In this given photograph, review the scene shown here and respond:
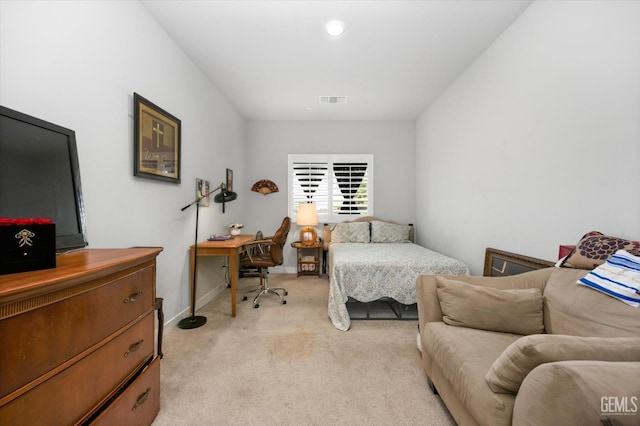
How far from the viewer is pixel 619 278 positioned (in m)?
1.17

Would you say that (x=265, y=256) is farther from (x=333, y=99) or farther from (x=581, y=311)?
(x=581, y=311)

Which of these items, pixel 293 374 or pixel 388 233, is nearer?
pixel 293 374

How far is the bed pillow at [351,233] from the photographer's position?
4.50 m

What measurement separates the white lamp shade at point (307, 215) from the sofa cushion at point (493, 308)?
311 centimetres

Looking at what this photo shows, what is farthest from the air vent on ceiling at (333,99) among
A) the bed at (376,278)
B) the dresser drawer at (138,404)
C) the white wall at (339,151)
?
the dresser drawer at (138,404)

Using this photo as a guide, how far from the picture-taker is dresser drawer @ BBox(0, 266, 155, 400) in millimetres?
749

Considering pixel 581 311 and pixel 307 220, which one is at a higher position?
pixel 307 220

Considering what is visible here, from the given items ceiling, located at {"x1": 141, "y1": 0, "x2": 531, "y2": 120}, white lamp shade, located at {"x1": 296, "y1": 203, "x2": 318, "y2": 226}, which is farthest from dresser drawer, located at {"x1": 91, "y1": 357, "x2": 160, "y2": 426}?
white lamp shade, located at {"x1": 296, "y1": 203, "x2": 318, "y2": 226}

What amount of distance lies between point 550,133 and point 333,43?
82.7 inches

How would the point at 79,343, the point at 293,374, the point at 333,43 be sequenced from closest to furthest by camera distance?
the point at 79,343 → the point at 293,374 → the point at 333,43

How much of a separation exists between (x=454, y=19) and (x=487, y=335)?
102 inches

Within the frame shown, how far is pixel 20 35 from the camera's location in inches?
52.0

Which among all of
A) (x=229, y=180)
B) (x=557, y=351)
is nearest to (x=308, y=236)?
(x=229, y=180)

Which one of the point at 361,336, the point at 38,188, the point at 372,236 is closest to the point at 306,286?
the point at 372,236
